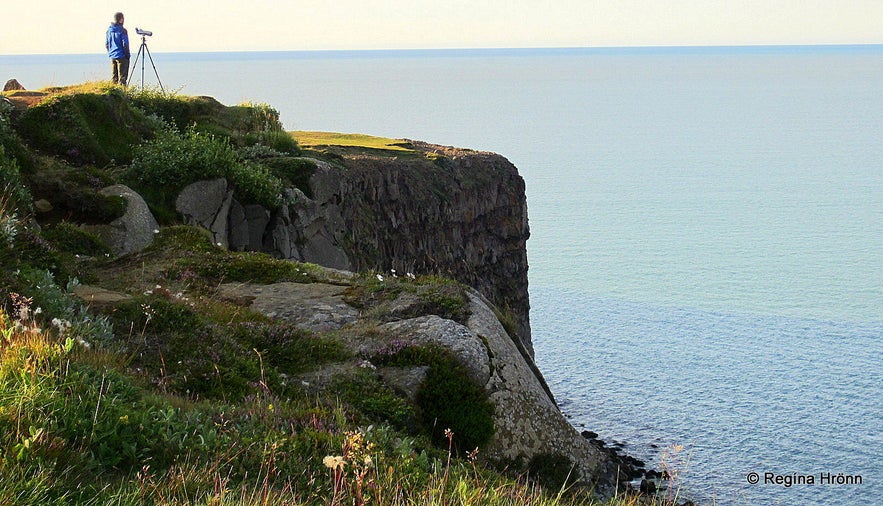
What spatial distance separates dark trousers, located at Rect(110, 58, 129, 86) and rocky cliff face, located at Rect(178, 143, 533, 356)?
28.9ft

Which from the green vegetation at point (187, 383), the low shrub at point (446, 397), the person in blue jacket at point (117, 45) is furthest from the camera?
the person in blue jacket at point (117, 45)

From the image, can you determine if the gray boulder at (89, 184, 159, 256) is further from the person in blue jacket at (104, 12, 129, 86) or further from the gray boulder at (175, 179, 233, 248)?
the person in blue jacket at (104, 12, 129, 86)

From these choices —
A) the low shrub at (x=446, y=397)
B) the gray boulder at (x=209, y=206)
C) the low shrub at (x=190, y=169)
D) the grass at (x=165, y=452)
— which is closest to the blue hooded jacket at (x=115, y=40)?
the low shrub at (x=190, y=169)

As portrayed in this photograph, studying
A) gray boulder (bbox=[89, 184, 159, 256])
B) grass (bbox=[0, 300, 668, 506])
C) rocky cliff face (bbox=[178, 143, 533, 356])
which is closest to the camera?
grass (bbox=[0, 300, 668, 506])

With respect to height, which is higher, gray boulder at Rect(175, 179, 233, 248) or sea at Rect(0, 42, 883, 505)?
gray boulder at Rect(175, 179, 233, 248)

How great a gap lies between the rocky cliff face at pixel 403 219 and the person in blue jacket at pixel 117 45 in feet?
29.4

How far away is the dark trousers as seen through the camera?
116 ft

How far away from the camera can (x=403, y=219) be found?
4616 cm

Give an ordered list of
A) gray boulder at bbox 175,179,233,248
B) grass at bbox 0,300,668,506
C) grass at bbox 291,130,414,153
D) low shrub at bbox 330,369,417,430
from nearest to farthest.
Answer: grass at bbox 0,300,668,506 < low shrub at bbox 330,369,417,430 < gray boulder at bbox 175,179,233,248 < grass at bbox 291,130,414,153

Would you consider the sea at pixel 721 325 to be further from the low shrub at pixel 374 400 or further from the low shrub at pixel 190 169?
the low shrub at pixel 190 169

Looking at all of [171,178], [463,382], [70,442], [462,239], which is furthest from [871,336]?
[70,442]

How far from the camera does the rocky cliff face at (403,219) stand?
2695cm

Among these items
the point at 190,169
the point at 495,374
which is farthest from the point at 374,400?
the point at 190,169

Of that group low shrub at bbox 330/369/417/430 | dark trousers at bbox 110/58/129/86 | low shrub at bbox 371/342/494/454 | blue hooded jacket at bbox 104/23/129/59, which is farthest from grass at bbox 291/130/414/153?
low shrub at bbox 330/369/417/430
